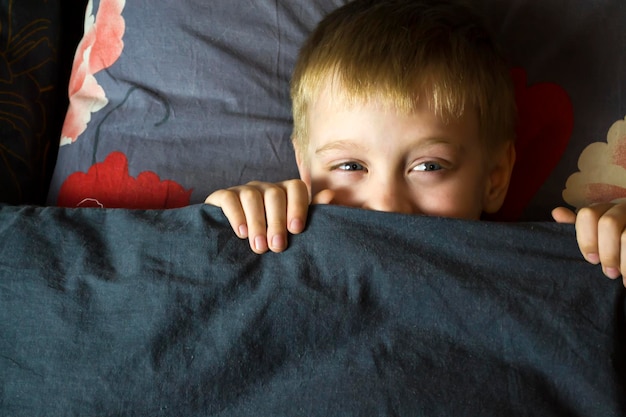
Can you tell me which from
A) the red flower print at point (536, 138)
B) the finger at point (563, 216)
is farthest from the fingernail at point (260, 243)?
the red flower print at point (536, 138)

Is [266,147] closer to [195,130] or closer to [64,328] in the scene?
[195,130]

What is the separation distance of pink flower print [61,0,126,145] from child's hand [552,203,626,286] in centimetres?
81

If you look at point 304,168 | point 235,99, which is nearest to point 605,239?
point 304,168

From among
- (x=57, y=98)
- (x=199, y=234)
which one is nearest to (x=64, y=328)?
(x=199, y=234)

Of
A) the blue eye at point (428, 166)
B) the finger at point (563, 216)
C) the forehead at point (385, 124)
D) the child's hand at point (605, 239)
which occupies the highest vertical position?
the forehead at point (385, 124)

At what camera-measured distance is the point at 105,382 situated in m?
0.61

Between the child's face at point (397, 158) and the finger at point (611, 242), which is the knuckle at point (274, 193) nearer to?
the child's face at point (397, 158)

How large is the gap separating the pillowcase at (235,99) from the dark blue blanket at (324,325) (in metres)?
0.34

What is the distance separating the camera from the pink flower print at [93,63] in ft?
3.51

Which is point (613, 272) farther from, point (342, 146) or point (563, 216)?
point (342, 146)

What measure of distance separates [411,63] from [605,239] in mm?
340

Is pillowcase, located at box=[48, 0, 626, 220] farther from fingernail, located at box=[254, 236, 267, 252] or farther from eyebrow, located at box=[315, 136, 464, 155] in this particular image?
fingernail, located at box=[254, 236, 267, 252]

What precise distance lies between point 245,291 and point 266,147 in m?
0.43

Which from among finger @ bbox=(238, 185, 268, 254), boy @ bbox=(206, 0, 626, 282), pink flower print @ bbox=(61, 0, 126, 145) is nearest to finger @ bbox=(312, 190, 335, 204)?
boy @ bbox=(206, 0, 626, 282)
